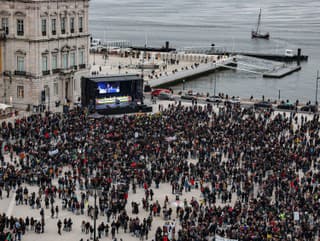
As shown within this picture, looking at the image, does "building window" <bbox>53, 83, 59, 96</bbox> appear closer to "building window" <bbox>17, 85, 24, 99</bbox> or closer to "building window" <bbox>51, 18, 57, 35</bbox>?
"building window" <bbox>17, 85, 24, 99</bbox>

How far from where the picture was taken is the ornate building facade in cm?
6794

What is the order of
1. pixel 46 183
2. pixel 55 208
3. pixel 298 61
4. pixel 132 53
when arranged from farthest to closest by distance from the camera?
pixel 298 61 < pixel 132 53 < pixel 46 183 < pixel 55 208

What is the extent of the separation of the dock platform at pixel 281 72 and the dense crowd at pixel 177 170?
5201cm

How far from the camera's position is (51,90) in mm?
70125

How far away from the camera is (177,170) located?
46.9 meters

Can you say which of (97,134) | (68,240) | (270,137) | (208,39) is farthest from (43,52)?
(208,39)

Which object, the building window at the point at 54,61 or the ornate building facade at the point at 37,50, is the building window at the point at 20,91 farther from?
the building window at the point at 54,61

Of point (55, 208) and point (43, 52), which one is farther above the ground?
point (43, 52)

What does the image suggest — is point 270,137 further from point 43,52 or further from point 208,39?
point 208,39

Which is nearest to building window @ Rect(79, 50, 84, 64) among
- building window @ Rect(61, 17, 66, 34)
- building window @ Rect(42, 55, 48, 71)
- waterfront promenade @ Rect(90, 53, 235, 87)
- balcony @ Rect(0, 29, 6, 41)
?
building window @ Rect(61, 17, 66, 34)

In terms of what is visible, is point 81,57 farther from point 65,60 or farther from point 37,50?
point 37,50

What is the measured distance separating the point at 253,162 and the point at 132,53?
238 feet

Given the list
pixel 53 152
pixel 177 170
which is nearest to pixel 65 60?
pixel 53 152

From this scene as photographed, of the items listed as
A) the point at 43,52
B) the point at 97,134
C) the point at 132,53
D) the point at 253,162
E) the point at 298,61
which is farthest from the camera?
the point at 298,61
